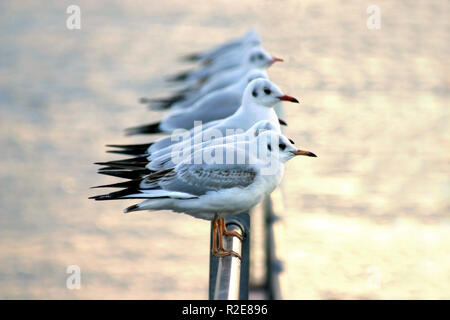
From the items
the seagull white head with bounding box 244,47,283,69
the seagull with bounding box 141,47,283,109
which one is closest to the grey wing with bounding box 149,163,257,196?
the seagull with bounding box 141,47,283,109

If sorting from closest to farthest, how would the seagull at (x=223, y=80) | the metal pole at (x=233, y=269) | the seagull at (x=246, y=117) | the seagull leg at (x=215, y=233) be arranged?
the metal pole at (x=233, y=269)
the seagull leg at (x=215, y=233)
the seagull at (x=246, y=117)
the seagull at (x=223, y=80)

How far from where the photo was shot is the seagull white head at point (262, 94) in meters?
4.73

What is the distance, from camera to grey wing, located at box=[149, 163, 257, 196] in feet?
11.0

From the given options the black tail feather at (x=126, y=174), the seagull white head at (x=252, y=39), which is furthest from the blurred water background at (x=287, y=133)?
the black tail feather at (x=126, y=174)

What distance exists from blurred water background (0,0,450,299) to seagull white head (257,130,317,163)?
75 cm

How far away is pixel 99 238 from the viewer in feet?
23.1

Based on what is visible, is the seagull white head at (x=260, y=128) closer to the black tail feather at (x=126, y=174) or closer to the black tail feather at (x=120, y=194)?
the black tail feather at (x=126, y=174)

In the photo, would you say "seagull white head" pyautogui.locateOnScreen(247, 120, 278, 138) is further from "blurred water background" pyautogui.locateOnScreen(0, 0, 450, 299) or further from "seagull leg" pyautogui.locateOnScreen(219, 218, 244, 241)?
"blurred water background" pyautogui.locateOnScreen(0, 0, 450, 299)

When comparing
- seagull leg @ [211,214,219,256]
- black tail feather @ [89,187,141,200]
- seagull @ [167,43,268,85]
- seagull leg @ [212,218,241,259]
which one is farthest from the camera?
seagull @ [167,43,268,85]

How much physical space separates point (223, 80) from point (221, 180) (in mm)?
3662

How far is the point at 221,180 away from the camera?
3.41 m

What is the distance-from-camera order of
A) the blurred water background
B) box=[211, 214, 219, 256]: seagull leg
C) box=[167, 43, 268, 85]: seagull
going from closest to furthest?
box=[211, 214, 219, 256]: seagull leg → the blurred water background → box=[167, 43, 268, 85]: seagull

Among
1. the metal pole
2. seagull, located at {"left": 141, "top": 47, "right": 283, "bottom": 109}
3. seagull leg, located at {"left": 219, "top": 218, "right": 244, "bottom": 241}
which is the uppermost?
seagull, located at {"left": 141, "top": 47, "right": 283, "bottom": 109}

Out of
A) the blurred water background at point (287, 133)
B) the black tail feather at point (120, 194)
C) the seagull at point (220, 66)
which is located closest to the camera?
the black tail feather at point (120, 194)
